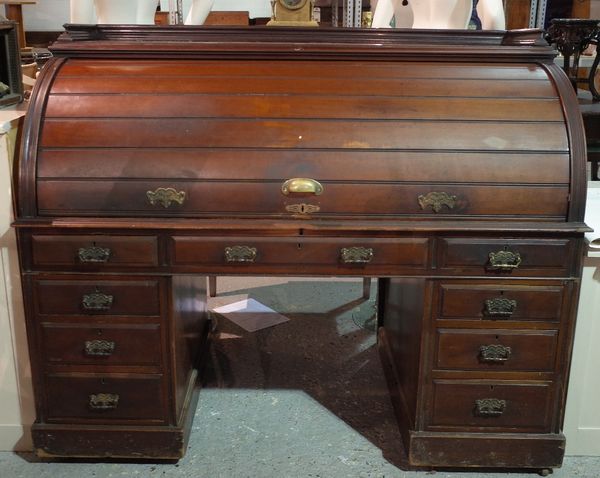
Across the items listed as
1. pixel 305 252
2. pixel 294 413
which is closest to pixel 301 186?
pixel 305 252

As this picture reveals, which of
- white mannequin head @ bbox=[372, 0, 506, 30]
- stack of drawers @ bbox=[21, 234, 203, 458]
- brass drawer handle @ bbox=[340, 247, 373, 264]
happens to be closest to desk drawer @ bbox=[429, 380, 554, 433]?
brass drawer handle @ bbox=[340, 247, 373, 264]

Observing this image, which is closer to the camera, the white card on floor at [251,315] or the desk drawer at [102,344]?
the desk drawer at [102,344]

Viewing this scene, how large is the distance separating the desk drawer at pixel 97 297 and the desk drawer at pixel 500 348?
0.98 m

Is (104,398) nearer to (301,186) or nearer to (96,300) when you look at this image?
(96,300)

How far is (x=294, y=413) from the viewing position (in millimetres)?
2699

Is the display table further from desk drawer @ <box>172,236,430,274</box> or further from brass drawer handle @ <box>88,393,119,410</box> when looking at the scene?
desk drawer @ <box>172,236,430,274</box>

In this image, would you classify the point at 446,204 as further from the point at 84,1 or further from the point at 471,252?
the point at 84,1

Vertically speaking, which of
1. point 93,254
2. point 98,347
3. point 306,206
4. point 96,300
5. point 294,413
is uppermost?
point 306,206

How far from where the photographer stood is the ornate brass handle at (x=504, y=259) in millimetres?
2104

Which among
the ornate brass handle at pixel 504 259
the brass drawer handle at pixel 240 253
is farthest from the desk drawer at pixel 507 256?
the brass drawer handle at pixel 240 253

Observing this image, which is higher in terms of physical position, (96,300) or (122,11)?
(122,11)

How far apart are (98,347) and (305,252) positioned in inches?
30.6

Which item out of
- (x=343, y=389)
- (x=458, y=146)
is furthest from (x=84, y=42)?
(x=343, y=389)

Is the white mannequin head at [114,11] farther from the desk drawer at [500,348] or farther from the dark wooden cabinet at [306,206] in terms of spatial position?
the desk drawer at [500,348]
